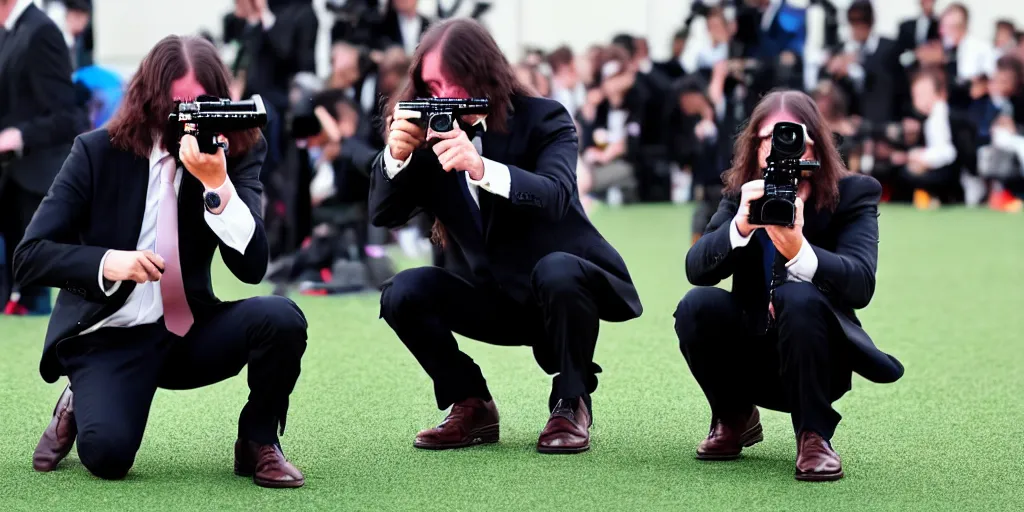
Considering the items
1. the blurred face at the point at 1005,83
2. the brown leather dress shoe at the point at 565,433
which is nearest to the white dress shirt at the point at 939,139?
the blurred face at the point at 1005,83

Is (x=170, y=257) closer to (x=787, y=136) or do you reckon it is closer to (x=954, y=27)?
(x=787, y=136)

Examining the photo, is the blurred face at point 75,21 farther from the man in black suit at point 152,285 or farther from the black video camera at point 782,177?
the black video camera at point 782,177

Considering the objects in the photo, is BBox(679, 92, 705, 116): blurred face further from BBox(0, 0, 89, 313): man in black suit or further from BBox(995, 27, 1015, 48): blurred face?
BBox(0, 0, 89, 313): man in black suit

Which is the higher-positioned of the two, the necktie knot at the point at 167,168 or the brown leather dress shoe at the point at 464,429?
the necktie knot at the point at 167,168

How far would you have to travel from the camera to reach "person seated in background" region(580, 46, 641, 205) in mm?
13617

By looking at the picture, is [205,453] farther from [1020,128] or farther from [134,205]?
[1020,128]

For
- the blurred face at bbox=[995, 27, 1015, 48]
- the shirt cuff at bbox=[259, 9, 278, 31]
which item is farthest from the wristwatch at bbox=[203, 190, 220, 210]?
the blurred face at bbox=[995, 27, 1015, 48]

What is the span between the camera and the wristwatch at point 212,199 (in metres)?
3.56

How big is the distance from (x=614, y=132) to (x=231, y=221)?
1036cm

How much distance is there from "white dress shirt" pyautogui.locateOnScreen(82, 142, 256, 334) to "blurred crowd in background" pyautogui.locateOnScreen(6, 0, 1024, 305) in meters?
4.61

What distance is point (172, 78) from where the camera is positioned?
3664 mm

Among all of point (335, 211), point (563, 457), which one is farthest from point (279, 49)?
point (563, 457)

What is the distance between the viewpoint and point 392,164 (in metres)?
4.04

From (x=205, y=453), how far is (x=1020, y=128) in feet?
34.1
